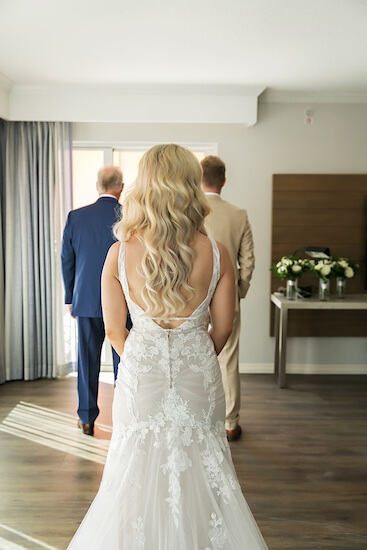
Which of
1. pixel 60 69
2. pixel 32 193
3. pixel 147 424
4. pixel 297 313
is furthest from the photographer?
pixel 297 313

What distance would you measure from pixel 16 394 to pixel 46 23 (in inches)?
111

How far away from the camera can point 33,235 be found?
5113mm

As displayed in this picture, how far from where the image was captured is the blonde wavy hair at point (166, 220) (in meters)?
1.78

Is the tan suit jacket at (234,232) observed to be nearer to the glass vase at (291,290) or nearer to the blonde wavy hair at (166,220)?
the glass vase at (291,290)

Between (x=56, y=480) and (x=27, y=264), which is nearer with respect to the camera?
(x=56, y=480)

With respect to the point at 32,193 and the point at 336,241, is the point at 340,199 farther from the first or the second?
the point at 32,193

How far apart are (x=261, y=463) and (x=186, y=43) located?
8.65ft

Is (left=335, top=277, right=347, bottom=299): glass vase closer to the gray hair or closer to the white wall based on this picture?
the white wall

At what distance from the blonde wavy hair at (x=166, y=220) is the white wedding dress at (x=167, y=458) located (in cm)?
10

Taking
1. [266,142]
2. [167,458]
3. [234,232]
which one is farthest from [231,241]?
[266,142]

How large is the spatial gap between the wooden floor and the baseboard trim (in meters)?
0.43

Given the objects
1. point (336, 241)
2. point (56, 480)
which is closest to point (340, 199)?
point (336, 241)

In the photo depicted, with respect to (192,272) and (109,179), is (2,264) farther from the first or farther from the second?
(192,272)

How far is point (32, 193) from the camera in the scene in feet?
16.7
